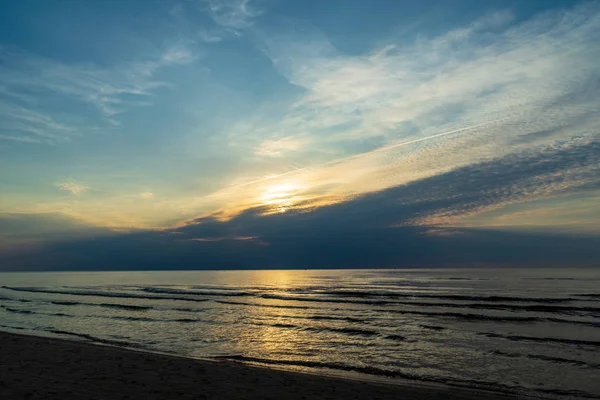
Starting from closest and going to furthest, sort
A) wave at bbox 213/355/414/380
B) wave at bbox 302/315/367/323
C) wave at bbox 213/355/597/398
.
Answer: wave at bbox 213/355/597/398 → wave at bbox 213/355/414/380 → wave at bbox 302/315/367/323

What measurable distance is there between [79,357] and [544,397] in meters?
17.7

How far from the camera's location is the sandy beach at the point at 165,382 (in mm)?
11156

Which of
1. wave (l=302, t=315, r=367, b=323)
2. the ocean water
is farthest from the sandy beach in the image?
wave (l=302, t=315, r=367, b=323)

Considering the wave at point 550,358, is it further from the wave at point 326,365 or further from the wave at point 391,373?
the wave at point 326,365

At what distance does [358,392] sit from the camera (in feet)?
39.8

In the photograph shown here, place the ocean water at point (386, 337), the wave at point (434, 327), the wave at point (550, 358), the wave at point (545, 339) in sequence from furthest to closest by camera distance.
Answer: the wave at point (434, 327) → the wave at point (545, 339) → the wave at point (550, 358) → the ocean water at point (386, 337)

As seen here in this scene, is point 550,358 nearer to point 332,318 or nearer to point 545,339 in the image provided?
point 545,339

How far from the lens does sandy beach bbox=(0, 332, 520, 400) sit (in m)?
11.2

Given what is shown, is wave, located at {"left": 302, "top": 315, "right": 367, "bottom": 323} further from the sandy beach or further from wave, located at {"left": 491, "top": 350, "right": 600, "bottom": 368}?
the sandy beach

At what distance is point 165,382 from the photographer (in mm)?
12500

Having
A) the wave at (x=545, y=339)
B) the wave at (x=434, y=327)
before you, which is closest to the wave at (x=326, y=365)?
the wave at (x=545, y=339)

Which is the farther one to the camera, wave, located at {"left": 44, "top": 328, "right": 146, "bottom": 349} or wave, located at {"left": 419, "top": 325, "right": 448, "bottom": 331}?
wave, located at {"left": 419, "top": 325, "right": 448, "bottom": 331}

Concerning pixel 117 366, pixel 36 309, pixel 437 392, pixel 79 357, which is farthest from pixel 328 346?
pixel 36 309

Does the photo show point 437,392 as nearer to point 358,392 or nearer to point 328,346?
point 358,392
